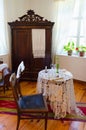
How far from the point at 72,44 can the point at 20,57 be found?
1427 millimetres

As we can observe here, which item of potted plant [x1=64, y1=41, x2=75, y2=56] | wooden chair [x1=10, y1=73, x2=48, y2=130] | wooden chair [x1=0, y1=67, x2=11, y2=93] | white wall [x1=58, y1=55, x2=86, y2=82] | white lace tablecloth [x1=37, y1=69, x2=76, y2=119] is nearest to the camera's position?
wooden chair [x1=10, y1=73, x2=48, y2=130]

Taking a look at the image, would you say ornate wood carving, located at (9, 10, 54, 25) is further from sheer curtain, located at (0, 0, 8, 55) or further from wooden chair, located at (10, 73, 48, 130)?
wooden chair, located at (10, 73, 48, 130)

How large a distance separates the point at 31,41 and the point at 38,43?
0.18 metres

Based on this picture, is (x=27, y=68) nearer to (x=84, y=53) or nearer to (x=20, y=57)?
(x=20, y=57)

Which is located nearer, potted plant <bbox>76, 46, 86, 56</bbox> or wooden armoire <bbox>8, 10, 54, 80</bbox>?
wooden armoire <bbox>8, 10, 54, 80</bbox>

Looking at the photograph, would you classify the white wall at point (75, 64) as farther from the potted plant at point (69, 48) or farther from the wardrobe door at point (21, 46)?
the wardrobe door at point (21, 46)

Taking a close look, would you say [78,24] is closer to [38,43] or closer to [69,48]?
[69,48]

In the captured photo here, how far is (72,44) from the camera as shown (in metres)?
4.23

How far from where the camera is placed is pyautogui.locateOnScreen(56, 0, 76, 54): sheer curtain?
13.2 ft

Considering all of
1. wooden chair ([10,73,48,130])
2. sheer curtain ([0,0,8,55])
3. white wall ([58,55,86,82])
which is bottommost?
wooden chair ([10,73,48,130])

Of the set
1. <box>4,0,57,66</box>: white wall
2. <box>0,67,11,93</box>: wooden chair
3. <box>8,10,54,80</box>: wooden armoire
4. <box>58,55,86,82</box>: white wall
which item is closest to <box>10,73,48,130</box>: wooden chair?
<box>0,67,11,93</box>: wooden chair

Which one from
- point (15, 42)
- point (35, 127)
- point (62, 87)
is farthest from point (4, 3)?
point (35, 127)

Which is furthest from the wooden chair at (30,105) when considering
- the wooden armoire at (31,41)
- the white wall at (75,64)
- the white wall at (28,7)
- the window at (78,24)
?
the window at (78,24)

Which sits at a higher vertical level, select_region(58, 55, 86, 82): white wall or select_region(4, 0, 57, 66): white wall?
select_region(4, 0, 57, 66): white wall
